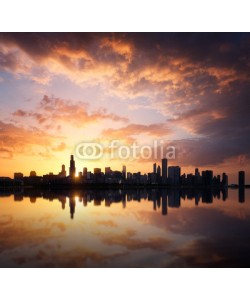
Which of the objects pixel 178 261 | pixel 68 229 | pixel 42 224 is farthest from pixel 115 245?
pixel 42 224

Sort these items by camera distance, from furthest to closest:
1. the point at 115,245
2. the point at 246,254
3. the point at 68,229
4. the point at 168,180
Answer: the point at 168,180, the point at 68,229, the point at 115,245, the point at 246,254

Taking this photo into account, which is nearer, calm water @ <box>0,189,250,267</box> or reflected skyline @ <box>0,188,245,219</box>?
calm water @ <box>0,189,250,267</box>

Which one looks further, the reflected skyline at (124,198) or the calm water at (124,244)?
the reflected skyline at (124,198)

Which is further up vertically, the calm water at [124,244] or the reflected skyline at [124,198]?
the calm water at [124,244]

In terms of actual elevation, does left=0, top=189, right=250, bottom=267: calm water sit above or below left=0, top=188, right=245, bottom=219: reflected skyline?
above

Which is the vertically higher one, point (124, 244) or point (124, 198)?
point (124, 244)

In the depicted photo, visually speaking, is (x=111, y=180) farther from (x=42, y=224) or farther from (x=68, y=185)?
(x=42, y=224)

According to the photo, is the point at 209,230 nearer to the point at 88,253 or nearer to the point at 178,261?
the point at 178,261

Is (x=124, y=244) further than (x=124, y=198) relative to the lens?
No

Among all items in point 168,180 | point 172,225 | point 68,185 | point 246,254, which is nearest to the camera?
point 246,254

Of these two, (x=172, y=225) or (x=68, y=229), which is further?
(x=172, y=225)

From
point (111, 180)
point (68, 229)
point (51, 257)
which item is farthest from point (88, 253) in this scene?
point (111, 180)
